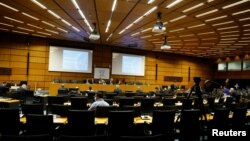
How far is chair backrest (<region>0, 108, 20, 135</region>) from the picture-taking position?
486 cm

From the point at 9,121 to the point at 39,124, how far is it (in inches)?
35.8

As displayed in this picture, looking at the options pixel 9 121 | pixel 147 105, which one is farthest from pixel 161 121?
pixel 9 121

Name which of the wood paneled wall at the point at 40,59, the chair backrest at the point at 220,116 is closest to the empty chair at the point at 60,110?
the chair backrest at the point at 220,116

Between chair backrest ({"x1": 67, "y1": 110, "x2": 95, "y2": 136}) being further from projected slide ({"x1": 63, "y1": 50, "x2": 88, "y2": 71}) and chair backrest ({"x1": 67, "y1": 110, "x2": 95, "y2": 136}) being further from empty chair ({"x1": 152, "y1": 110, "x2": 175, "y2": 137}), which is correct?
projected slide ({"x1": 63, "y1": 50, "x2": 88, "y2": 71})

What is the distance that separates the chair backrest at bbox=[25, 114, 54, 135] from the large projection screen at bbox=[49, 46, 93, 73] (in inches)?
603

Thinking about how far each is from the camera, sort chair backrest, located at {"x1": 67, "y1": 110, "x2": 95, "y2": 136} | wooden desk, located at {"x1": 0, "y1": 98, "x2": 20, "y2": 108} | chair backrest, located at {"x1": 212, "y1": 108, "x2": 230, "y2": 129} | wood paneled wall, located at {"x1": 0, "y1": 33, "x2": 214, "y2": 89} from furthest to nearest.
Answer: wood paneled wall, located at {"x1": 0, "y1": 33, "x2": 214, "y2": 89} → wooden desk, located at {"x1": 0, "y1": 98, "x2": 20, "y2": 108} → chair backrest, located at {"x1": 212, "y1": 108, "x2": 230, "y2": 129} → chair backrest, located at {"x1": 67, "y1": 110, "x2": 95, "y2": 136}

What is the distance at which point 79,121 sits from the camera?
16.3 ft

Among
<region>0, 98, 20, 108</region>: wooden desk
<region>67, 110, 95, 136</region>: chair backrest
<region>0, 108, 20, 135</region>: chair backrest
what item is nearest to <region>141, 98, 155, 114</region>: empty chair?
<region>67, 110, 95, 136</region>: chair backrest

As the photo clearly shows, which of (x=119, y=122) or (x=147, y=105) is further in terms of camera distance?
(x=147, y=105)

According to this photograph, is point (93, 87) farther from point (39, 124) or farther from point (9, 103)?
point (39, 124)

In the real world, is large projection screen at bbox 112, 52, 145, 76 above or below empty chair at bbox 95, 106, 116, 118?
above

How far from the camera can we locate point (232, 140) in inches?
175

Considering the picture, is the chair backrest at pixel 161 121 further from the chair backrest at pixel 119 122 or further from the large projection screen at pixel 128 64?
the large projection screen at pixel 128 64

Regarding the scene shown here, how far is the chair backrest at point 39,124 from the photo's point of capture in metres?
4.44
